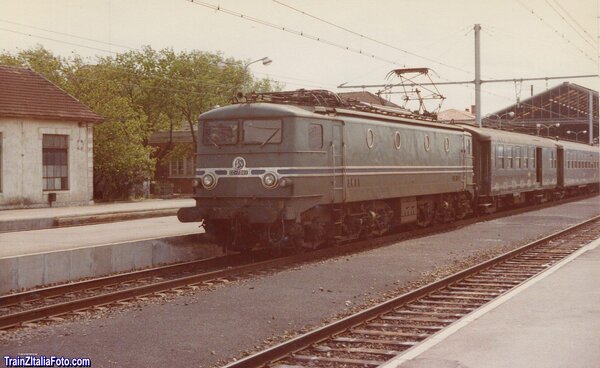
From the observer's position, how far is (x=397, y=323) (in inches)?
389

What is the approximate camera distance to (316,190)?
623 inches

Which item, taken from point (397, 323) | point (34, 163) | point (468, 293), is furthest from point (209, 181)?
point (34, 163)

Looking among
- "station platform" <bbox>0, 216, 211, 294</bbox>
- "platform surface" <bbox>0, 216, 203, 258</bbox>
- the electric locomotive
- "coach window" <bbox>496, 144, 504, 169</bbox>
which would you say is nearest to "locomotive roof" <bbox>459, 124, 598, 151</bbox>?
"coach window" <bbox>496, 144, 504, 169</bbox>

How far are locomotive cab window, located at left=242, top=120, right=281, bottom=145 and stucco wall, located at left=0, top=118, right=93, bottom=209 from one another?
59.0ft

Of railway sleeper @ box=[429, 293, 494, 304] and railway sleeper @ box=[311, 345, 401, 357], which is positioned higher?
railway sleeper @ box=[429, 293, 494, 304]

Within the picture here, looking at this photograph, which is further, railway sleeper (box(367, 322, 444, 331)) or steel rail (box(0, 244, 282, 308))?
steel rail (box(0, 244, 282, 308))

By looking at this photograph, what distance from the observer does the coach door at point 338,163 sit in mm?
16406

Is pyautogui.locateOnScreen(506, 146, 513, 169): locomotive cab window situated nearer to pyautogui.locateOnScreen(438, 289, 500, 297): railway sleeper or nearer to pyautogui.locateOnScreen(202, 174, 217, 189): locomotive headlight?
pyautogui.locateOnScreen(202, 174, 217, 189): locomotive headlight

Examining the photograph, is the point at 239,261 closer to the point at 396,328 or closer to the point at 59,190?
the point at 396,328

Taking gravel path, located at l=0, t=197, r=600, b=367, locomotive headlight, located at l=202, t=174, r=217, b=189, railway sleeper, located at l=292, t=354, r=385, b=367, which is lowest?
railway sleeper, located at l=292, t=354, r=385, b=367

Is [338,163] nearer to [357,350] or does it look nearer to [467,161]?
[357,350]

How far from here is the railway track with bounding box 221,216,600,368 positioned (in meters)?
Answer: 7.95

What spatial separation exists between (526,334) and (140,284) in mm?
7271

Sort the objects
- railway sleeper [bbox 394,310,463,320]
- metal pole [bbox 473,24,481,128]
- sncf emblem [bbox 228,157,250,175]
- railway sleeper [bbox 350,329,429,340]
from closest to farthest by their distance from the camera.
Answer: railway sleeper [bbox 350,329,429,340] → railway sleeper [bbox 394,310,463,320] → sncf emblem [bbox 228,157,250,175] → metal pole [bbox 473,24,481,128]
